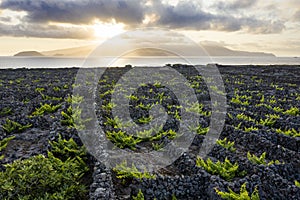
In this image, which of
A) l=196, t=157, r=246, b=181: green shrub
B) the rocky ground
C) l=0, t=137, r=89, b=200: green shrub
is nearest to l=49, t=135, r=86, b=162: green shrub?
the rocky ground

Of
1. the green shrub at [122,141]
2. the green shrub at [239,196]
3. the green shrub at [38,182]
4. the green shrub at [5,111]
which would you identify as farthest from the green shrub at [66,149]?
the green shrub at [5,111]

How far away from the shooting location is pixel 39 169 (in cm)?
1148

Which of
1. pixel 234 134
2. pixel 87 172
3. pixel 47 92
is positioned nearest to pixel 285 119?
pixel 234 134

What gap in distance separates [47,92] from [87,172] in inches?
756

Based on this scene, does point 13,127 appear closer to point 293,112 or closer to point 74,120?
point 74,120

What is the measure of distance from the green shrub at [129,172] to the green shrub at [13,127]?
8.37 meters

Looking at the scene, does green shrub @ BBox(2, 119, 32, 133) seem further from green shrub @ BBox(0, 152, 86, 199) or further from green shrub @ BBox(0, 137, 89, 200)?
green shrub @ BBox(0, 152, 86, 199)

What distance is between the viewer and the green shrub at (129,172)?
12.6 metres

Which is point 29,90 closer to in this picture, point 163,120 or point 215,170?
point 163,120

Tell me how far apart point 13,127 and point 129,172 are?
9.99 metres

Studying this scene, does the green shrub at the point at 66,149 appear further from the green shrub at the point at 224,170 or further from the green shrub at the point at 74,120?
the green shrub at the point at 224,170

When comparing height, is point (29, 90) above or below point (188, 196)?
above

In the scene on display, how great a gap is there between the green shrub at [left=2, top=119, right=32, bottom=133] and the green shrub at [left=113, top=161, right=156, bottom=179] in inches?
330

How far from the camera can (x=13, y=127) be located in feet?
63.8
